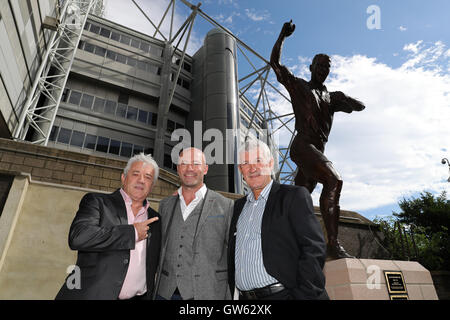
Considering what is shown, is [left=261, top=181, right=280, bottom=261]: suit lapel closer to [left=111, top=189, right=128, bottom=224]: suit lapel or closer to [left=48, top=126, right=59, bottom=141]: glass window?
[left=111, top=189, right=128, bottom=224]: suit lapel

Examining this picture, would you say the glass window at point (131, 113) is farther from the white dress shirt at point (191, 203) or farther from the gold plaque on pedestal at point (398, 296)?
the gold plaque on pedestal at point (398, 296)

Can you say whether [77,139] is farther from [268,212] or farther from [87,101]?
[268,212]

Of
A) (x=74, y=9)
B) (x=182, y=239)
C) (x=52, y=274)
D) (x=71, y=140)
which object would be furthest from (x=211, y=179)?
(x=74, y=9)

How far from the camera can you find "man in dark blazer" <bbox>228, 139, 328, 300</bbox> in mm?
1518

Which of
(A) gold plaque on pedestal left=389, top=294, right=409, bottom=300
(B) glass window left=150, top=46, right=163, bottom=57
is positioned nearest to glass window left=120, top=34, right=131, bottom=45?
(B) glass window left=150, top=46, right=163, bottom=57

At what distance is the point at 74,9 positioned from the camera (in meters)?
20.9

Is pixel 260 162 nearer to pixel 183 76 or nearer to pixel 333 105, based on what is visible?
pixel 333 105

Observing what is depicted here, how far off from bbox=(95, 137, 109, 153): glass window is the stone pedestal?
19785mm

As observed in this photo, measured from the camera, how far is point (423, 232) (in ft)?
28.1

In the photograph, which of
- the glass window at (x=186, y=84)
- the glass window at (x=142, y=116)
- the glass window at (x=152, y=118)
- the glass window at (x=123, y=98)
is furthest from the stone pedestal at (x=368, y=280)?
the glass window at (x=186, y=84)

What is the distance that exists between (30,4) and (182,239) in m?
18.4

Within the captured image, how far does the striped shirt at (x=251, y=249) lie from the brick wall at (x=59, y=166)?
547 centimetres

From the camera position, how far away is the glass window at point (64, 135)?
59.8 feet

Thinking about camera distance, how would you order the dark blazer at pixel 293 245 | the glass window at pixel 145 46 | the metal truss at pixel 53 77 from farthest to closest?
the glass window at pixel 145 46
the metal truss at pixel 53 77
the dark blazer at pixel 293 245
